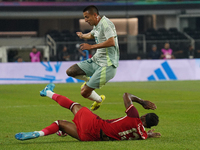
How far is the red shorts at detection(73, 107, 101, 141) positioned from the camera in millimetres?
5930

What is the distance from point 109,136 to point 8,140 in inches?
64.2

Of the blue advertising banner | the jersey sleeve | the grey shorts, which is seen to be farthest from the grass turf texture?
the blue advertising banner

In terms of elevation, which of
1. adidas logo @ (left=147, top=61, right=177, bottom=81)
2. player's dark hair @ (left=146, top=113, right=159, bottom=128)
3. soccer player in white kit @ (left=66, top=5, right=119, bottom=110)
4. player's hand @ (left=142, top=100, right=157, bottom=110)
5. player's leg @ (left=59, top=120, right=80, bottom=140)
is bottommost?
adidas logo @ (left=147, top=61, right=177, bottom=81)

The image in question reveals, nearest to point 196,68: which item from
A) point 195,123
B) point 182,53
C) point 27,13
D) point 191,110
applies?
point 182,53

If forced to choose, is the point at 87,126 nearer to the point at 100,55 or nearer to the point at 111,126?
the point at 111,126

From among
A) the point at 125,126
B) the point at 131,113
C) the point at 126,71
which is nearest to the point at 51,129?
the point at 125,126

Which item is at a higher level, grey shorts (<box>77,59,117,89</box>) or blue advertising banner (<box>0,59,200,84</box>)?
grey shorts (<box>77,59,117,89</box>)

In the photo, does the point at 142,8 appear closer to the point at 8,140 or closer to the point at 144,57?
the point at 144,57

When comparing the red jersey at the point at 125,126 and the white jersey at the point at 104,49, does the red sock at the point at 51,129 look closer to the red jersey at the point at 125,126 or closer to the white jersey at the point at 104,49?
the red jersey at the point at 125,126

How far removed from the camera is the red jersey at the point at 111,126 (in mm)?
5871

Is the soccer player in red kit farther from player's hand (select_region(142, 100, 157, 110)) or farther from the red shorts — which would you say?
player's hand (select_region(142, 100, 157, 110))

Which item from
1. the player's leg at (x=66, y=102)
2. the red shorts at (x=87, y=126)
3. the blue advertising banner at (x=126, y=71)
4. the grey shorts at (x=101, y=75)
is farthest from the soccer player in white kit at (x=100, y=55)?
the blue advertising banner at (x=126, y=71)

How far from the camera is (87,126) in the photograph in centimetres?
593

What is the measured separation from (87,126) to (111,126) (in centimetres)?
37
